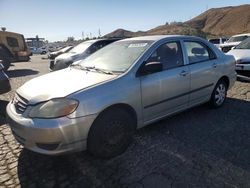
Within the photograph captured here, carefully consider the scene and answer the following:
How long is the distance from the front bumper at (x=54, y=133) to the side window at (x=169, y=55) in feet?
5.21

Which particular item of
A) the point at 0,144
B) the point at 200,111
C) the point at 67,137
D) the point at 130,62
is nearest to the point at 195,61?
the point at 200,111

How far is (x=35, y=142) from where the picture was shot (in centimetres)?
306

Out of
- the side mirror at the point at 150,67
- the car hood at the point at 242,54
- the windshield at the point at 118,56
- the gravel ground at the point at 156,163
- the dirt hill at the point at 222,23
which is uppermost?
the dirt hill at the point at 222,23

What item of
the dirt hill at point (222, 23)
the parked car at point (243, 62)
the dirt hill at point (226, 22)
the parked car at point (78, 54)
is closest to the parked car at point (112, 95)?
the parked car at point (243, 62)

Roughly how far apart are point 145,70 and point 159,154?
1.20m

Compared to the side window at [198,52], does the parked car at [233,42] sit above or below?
below

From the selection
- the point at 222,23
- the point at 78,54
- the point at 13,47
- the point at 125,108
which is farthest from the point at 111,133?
the point at 222,23

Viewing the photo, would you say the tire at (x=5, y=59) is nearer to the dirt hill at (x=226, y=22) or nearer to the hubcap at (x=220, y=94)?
the hubcap at (x=220, y=94)

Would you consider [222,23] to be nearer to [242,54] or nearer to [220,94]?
[242,54]

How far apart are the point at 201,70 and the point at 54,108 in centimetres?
290

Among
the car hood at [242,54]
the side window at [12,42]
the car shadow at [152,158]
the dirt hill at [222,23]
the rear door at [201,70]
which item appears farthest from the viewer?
the dirt hill at [222,23]

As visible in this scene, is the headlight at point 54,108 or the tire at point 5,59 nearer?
the headlight at point 54,108

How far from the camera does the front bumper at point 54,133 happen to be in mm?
2979

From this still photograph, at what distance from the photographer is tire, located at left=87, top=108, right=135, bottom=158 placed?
10.8 feet
